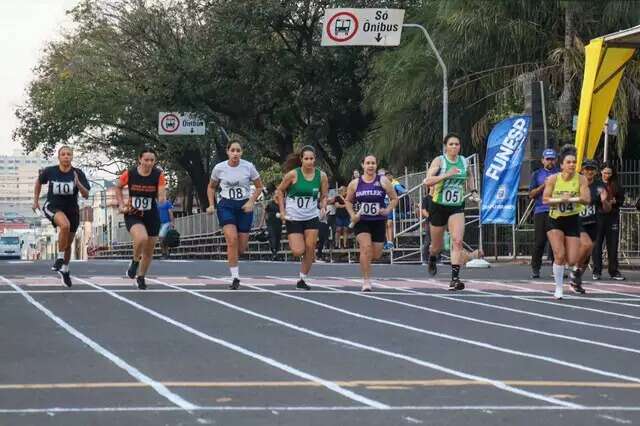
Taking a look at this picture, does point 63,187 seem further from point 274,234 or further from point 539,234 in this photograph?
point 274,234

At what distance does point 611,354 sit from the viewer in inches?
433

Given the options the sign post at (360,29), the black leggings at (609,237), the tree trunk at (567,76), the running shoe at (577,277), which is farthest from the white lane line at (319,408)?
the sign post at (360,29)

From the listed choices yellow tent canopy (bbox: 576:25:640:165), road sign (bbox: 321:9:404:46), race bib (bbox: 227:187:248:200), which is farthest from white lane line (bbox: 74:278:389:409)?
road sign (bbox: 321:9:404:46)

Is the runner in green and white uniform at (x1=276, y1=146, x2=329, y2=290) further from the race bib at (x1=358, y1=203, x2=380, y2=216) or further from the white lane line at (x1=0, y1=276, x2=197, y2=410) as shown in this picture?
the white lane line at (x1=0, y1=276, x2=197, y2=410)

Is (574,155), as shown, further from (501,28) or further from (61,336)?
(501,28)

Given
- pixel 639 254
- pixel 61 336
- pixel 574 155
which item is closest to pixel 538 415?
pixel 61 336

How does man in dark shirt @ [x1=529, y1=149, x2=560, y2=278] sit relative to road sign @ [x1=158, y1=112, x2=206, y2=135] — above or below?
below

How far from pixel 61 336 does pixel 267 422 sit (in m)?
4.57

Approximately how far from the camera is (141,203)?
16.8m

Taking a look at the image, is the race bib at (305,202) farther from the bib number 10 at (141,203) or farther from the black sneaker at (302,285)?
the bib number 10 at (141,203)

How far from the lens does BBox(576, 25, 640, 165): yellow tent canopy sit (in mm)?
20406

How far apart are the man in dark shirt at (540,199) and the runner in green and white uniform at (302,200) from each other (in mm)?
3399

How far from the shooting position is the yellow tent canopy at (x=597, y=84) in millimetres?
20406

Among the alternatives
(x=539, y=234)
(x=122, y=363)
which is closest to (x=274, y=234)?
(x=539, y=234)
